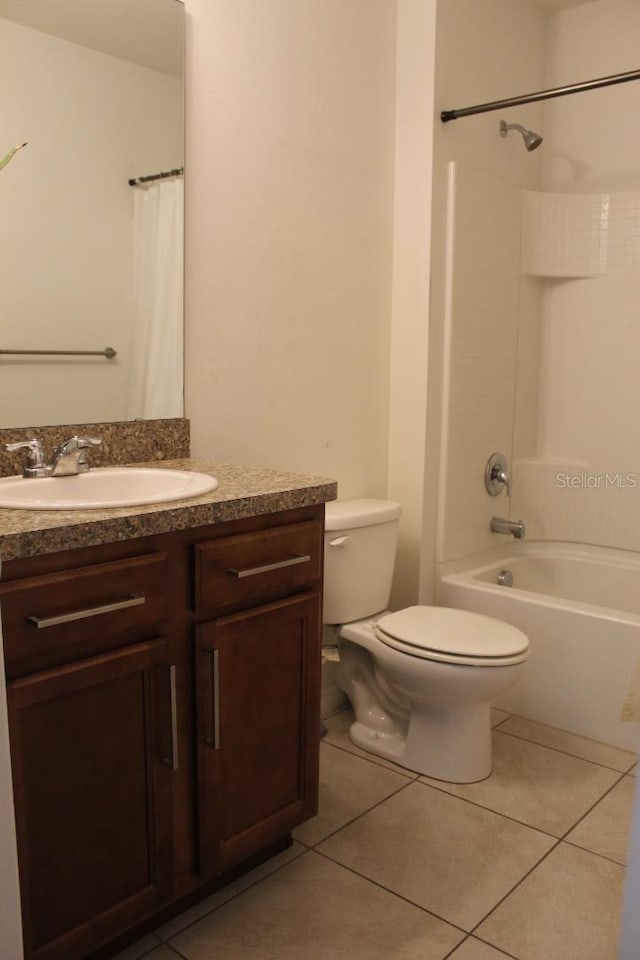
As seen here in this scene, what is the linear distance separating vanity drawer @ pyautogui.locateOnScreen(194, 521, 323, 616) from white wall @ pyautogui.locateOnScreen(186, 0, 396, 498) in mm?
539

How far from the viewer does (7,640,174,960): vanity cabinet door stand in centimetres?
124

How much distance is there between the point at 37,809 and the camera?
1.25 metres

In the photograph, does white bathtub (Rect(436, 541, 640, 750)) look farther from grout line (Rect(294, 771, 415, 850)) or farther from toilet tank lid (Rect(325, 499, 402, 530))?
grout line (Rect(294, 771, 415, 850))

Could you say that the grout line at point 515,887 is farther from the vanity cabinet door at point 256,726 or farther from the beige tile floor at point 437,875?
the vanity cabinet door at point 256,726

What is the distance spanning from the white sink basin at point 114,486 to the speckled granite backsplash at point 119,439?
0.05m

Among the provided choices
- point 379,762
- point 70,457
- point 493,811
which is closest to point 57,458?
point 70,457

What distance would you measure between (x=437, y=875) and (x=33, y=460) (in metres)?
1.25

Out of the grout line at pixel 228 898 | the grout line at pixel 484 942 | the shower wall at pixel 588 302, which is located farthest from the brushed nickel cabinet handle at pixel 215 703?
the shower wall at pixel 588 302

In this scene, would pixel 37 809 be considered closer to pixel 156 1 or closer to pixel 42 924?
pixel 42 924

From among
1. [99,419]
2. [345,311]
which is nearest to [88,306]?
[99,419]

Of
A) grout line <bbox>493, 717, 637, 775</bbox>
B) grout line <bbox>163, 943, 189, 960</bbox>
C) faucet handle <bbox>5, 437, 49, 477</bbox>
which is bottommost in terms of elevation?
grout line <bbox>163, 943, 189, 960</bbox>

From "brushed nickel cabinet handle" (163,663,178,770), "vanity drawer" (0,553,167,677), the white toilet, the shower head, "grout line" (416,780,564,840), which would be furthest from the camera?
the shower head

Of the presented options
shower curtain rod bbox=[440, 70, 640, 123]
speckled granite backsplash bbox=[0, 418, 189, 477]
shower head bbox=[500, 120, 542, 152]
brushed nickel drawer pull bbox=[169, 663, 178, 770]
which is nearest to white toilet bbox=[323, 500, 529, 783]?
speckled granite backsplash bbox=[0, 418, 189, 477]

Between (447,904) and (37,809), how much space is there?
91cm
